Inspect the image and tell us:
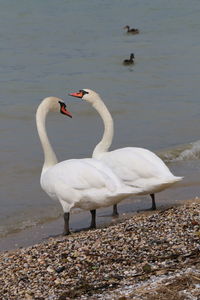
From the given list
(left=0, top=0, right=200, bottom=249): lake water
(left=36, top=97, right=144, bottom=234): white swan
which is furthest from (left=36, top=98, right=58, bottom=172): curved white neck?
(left=36, top=97, right=144, bottom=234): white swan

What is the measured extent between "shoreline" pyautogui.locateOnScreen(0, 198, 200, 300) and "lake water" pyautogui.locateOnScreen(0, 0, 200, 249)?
79.7 inches

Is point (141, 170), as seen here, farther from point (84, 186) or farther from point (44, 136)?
point (44, 136)

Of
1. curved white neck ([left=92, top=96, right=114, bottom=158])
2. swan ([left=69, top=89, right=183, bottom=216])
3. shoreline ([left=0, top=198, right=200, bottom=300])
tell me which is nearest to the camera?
shoreline ([left=0, top=198, right=200, bottom=300])

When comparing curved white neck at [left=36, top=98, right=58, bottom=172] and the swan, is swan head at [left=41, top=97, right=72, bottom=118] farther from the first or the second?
the swan

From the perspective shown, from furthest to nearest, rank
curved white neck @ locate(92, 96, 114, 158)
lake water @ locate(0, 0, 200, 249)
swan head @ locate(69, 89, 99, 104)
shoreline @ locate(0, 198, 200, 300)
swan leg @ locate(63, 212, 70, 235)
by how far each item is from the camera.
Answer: lake water @ locate(0, 0, 200, 249) < swan head @ locate(69, 89, 99, 104) < curved white neck @ locate(92, 96, 114, 158) < swan leg @ locate(63, 212, 70, 235) < shoreline @ locate(0, 198, 200, 300)

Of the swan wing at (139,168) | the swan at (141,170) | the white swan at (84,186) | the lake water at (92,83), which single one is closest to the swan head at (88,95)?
the swan at (141,170)

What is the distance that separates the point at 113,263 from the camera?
6367 millimetres

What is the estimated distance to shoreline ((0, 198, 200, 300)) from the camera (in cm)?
566

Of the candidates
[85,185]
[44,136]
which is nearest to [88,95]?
[44,136]

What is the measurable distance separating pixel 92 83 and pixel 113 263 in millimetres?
12699

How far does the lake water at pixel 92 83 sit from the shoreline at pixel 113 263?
2024 mm

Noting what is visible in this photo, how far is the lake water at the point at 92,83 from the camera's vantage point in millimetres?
11461

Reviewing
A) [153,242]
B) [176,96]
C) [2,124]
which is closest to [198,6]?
[176,96]

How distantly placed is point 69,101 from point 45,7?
15.1m
